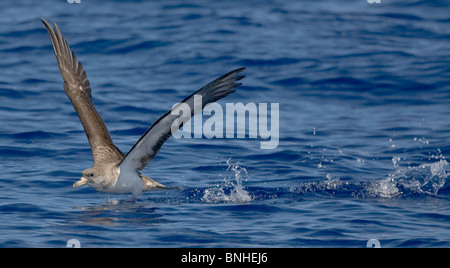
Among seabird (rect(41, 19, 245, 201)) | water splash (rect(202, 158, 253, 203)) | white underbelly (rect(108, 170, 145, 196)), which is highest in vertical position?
seabird (rect(41, 19, 245, 201))

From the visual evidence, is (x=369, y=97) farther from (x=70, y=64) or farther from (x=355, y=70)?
(x=70, y=64)

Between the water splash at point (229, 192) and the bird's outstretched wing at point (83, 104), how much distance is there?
5.07 feet

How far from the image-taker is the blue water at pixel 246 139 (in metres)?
9.60

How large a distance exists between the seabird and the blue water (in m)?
0.40

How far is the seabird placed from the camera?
916 cm

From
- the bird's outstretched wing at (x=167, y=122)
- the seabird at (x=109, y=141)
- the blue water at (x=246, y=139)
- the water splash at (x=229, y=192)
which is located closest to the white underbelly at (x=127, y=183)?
the seabird at (x=109, y=141)

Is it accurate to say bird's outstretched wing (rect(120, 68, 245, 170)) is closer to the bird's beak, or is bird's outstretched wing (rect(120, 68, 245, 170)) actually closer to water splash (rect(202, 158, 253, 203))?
the bird's beak

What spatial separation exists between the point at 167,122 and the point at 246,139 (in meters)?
5.72

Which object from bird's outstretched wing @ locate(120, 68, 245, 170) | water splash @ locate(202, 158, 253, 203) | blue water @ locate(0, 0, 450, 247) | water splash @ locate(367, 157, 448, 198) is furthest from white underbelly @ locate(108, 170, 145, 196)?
water splash @ locate(367, 157, 448, 198)

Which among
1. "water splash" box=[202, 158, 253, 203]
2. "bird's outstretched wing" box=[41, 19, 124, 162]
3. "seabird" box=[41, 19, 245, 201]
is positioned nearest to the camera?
"seabird" box=[41, 19, 245, 201]

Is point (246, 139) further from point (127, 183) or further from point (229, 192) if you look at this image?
point (127, 183)

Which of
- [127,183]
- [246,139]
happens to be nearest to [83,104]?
[127,183]

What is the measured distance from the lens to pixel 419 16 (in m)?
21.7

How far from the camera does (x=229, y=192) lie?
1130 centimetres
